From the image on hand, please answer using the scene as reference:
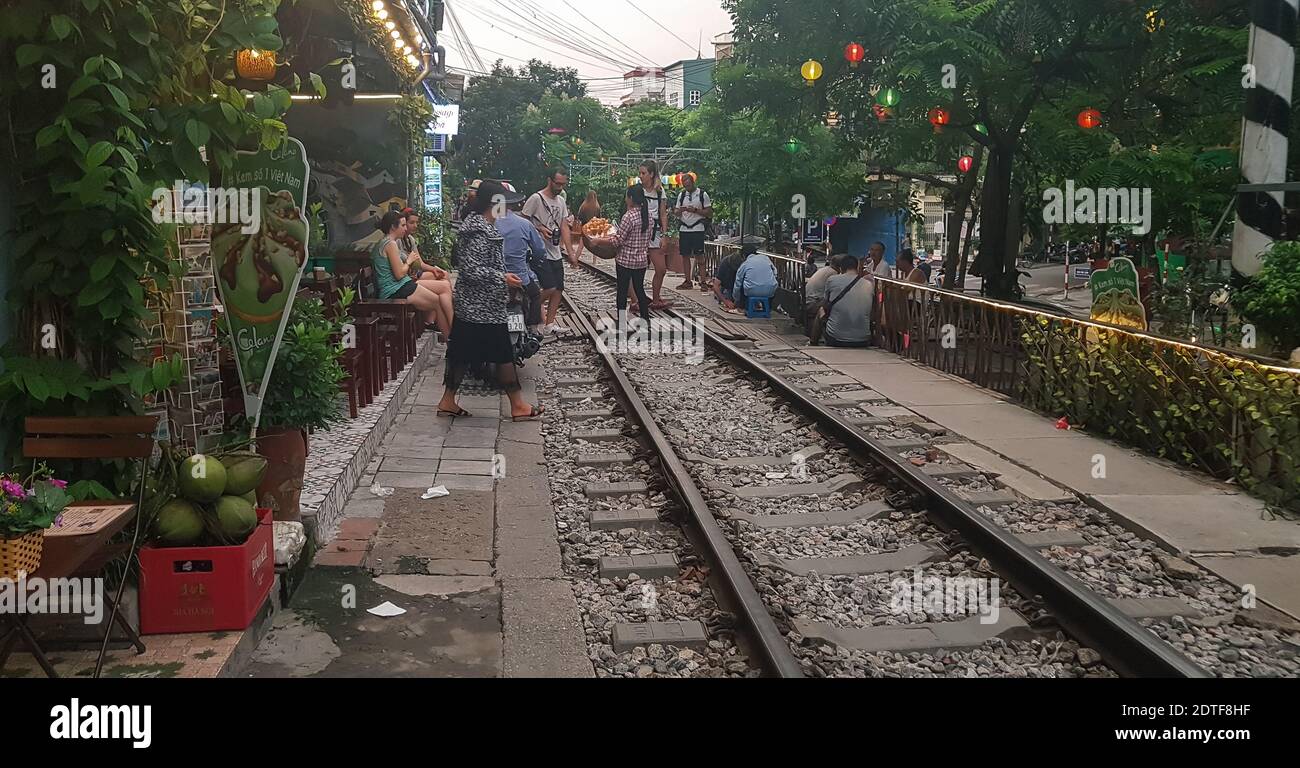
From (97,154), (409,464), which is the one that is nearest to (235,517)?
(97,154)

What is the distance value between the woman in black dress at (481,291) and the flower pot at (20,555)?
607 centimetres

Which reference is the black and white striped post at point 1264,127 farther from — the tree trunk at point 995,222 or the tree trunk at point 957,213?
the tree trunk at point 957,213

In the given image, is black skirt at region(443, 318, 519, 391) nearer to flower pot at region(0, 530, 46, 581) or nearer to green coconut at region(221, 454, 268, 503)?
green coconut at region(221, 454, 268, 503)

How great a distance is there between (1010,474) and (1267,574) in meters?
2.28

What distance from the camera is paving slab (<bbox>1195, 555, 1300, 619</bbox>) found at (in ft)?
18.5

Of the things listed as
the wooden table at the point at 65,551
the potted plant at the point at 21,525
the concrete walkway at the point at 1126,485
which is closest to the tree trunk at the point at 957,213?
the concrete walkway at the point at 1126,485

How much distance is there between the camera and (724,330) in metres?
16.8

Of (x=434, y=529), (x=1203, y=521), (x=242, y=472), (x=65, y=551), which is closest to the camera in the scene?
(x=65, y=551)

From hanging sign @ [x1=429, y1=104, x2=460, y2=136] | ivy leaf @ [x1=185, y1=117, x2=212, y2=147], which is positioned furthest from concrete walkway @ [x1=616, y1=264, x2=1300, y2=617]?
hanging sign @ [x1=429, y1=104, x2=460, y2=136]

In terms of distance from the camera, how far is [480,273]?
32.0ft

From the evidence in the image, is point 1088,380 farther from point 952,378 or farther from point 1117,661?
point 1117,661

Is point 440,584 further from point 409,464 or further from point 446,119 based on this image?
point 446,119
